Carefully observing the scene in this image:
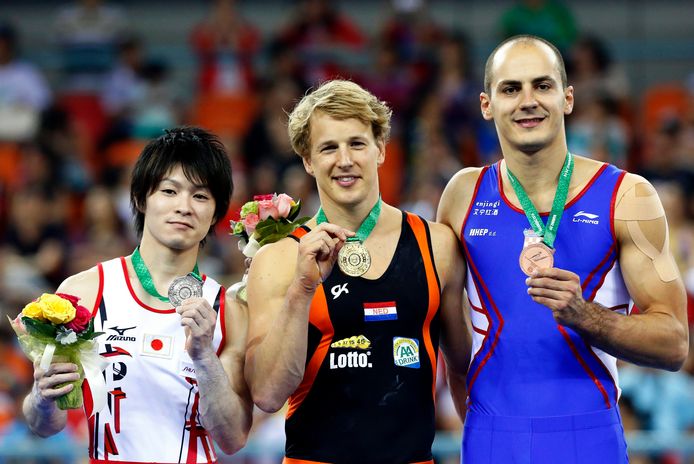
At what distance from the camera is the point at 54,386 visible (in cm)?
516

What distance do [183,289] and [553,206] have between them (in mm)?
1779

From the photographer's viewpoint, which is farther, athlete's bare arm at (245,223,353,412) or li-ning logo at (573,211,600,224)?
li-ning logo at (573,211,600,224)

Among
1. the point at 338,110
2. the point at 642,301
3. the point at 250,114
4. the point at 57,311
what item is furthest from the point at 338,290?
the point at 250,114

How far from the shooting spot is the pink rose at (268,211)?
19.0 feet

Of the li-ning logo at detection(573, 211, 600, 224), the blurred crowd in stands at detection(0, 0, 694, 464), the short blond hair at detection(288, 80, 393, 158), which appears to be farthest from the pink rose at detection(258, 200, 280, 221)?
the blurred crowd in stands at detection(0, 0, 694, 464)

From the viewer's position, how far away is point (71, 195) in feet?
43.1

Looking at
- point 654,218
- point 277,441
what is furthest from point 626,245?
point 277,441

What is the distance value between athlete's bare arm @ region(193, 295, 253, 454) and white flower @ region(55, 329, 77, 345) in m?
0.55

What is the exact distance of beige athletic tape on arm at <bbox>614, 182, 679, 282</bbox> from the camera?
541cm

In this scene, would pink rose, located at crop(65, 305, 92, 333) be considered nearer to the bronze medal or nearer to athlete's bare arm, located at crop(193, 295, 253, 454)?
the bronze medal

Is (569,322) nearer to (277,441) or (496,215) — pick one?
(496,215)

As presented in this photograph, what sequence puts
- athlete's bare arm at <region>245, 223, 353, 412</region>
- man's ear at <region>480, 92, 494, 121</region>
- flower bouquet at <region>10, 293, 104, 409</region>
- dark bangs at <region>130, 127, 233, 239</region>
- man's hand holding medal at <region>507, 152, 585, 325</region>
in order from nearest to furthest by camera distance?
man's hand holding medal at <region>507, 152, 585, 325</region>, flower bouquet at <region>10, 293, 104, 409</region>, athlete's bare arm at <region>245, 223, 353, 412</region>, dark bangs at <region>130, 127, 233, 239</region>, man's ear at <region>480, 92, 494, 121</region>

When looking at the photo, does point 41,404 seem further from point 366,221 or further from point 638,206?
point 638,206

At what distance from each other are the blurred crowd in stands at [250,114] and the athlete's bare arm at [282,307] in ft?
18.0
